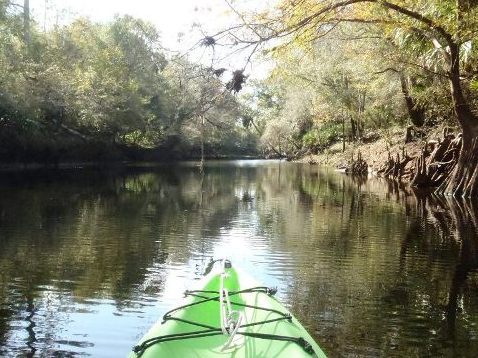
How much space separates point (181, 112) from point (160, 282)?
42491 mm

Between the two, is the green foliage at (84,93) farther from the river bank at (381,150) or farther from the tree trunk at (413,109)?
the river bank at (381,150)

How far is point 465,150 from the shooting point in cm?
1958

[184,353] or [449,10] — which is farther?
[449,10]

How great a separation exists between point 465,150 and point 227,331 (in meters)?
17.1

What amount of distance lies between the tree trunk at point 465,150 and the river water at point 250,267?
3.97ft

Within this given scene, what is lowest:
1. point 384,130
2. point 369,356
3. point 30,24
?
point 369,356

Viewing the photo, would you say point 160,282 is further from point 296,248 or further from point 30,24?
point 30,24

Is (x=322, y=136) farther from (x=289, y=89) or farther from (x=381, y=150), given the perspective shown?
(x=381, y=150)

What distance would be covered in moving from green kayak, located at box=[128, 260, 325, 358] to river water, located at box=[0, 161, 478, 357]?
3.77 feet

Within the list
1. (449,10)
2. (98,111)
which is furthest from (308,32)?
(98,111)

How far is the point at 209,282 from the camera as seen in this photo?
595 cm

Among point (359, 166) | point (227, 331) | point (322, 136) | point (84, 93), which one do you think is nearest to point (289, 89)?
point (322, 136)

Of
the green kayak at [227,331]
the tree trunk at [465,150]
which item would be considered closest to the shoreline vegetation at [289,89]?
the tree trunk at [465,150]

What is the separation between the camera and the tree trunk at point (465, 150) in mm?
18062
